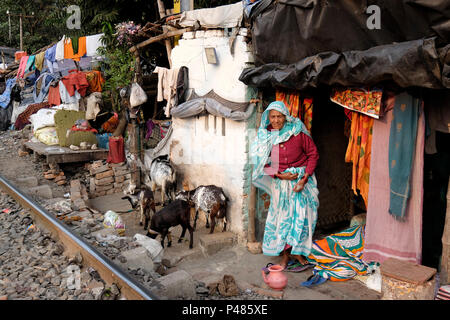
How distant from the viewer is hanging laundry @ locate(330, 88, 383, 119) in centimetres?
452

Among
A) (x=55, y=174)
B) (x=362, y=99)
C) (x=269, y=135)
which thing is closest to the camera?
(x=362, y=99)

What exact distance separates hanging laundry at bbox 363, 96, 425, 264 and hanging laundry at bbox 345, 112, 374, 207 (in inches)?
9.9

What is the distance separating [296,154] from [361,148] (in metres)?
0.87

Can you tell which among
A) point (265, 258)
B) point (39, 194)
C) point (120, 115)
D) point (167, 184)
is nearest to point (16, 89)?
point (120, 115)

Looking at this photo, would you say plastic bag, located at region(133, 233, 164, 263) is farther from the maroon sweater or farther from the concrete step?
the maroon sweater

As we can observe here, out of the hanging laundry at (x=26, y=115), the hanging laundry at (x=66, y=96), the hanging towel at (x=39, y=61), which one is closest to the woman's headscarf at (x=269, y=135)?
the hanging laundry at (x=66, y=96)

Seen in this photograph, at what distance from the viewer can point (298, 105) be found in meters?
5.74

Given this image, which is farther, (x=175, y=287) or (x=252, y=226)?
(x=252, y=226)

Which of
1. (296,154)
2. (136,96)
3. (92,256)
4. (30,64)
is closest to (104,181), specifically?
(136,96)

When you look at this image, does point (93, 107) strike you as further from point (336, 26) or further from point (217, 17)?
point (336, 26)

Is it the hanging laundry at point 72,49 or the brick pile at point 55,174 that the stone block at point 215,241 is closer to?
the brick pile at point 55,174

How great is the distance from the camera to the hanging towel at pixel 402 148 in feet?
14.2

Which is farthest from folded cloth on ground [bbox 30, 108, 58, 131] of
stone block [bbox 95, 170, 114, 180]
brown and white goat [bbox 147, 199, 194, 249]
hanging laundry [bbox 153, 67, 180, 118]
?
brown and white goat [bbox 147, 199, 194, 249]
